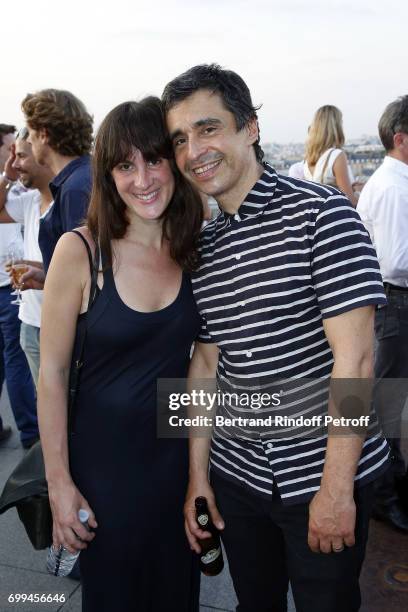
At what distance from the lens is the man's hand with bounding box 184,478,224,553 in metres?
2.01

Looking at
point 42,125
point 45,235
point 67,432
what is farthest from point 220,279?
point 42,125

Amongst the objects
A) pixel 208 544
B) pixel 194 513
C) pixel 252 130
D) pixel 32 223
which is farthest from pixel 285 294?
pixel 32 223

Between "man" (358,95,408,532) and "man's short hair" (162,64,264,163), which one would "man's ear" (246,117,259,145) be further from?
"man" (358,95,408,532)

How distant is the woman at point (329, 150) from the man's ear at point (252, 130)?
3.78m

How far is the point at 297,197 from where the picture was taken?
167 cm

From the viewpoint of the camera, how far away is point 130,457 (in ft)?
6.40

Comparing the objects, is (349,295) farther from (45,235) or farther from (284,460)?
(45,235)

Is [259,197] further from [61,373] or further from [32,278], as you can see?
[32,278]

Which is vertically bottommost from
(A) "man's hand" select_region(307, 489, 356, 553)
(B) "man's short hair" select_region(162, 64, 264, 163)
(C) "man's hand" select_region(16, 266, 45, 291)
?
(A) "man's hand" select_region(307, 489, 356, 553)

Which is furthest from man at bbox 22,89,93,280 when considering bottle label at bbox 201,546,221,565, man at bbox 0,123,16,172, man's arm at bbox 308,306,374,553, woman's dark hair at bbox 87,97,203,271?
man at bbox 0,123,16,172

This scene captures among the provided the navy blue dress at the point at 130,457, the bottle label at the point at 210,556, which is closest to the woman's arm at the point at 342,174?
the navy blue dress at the point at 130,457

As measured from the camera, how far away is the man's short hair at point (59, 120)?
2.93 m

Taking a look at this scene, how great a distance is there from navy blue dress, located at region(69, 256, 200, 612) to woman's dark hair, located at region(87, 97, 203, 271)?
4.7 inches

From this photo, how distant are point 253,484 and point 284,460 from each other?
14cm
